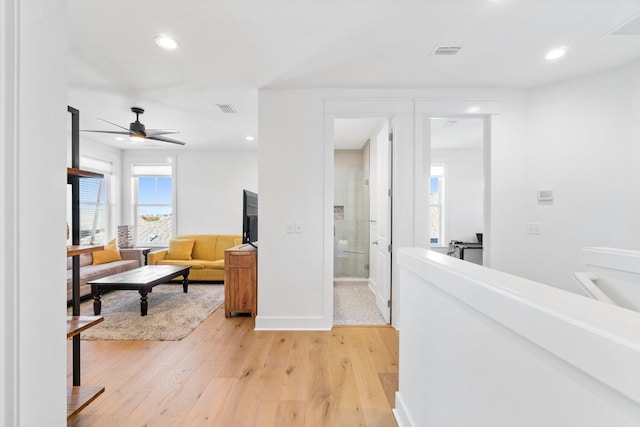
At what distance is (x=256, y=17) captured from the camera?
6.18ft

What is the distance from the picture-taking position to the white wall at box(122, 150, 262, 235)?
5.74 meters

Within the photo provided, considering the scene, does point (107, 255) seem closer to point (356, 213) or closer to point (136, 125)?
point (136, 125)

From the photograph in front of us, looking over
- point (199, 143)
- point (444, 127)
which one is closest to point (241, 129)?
point (199, 143)

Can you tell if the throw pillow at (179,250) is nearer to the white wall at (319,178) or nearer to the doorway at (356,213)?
the doorway at (356,213)

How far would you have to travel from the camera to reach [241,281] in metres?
3.16

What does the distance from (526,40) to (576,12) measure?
303 millimetres

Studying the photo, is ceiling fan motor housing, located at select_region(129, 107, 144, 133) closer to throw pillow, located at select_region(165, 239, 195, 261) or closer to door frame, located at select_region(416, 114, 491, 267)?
throw pillow, located at select_region(165, 239, 195, 261)

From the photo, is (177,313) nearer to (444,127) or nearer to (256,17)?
(256,17)

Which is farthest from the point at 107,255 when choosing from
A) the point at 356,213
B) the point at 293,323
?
the point at 356,213

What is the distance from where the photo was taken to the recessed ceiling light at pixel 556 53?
2229 millimetres

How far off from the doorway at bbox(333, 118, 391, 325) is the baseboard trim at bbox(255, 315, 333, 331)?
682 mm

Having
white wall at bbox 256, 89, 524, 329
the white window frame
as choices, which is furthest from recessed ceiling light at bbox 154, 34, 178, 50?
the white window frame

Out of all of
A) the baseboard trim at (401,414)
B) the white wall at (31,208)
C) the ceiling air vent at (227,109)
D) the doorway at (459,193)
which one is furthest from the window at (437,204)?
the white wall at (31,208)

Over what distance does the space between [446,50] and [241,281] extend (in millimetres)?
2961
